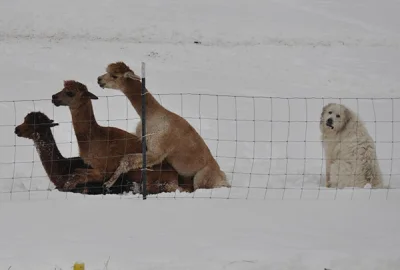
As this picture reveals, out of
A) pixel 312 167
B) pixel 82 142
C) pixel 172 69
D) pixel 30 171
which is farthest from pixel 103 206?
pixel 172 69

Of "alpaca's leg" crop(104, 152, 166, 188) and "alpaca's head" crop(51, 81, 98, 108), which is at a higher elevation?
"alpaca's head" crop(51, 81, 98, 108)

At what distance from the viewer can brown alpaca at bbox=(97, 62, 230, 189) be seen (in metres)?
8.59

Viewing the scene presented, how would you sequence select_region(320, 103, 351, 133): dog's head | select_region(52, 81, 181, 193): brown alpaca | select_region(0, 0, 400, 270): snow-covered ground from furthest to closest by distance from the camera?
1. select_region(320, 103, 351, 133): dog's head
2. select_region(52, 81, 181, 193): brown alpaca
3. select_region(0, 0, 400, 270): snow-covered ground

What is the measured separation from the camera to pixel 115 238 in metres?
6.81

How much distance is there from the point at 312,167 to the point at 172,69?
23.0 ft

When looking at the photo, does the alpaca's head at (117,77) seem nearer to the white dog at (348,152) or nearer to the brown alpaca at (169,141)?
the brown alpaca at (169,141)

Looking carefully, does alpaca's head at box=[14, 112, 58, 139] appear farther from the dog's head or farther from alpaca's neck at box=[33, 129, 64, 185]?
the dog's head

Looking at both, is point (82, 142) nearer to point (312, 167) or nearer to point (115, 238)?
point (115, 238)

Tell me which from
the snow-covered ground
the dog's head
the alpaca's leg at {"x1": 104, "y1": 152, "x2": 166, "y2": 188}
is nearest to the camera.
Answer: the snow-covered ground

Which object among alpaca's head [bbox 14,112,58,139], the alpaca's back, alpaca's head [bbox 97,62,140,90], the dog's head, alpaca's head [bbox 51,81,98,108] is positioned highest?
alpaca's head [bbox 97,62,140,90]

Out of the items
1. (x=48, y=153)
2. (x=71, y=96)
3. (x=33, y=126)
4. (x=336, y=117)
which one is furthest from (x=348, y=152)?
(x=33, y=126)

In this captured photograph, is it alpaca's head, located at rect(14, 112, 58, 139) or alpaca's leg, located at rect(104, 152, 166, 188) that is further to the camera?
alpaca's head, located at rect(14, 112, 58, 139)

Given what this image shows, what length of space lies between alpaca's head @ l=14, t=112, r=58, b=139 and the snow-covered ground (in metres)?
0.35

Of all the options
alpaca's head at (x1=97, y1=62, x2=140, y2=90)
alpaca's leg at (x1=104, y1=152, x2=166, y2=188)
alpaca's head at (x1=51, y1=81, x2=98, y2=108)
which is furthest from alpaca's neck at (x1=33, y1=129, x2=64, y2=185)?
alpaca's head at (x1=97, y1=62, x2=140, y2=90)
